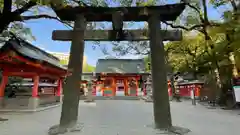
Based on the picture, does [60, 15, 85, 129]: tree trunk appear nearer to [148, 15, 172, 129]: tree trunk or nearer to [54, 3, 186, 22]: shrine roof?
[54, 3, 186, 22]: shrine roof

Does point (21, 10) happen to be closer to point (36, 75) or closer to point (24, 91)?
point (36, 75)

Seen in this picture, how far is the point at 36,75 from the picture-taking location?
13398mm

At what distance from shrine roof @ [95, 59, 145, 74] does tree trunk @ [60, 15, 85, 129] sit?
23.2 m

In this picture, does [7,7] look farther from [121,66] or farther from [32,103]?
[121,66]

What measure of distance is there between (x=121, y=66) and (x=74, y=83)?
26264 mm

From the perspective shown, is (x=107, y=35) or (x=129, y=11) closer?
(x=129, y=11)

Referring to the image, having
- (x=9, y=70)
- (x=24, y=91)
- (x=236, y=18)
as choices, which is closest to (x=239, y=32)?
(x=236, y=18)

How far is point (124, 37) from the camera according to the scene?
7434 mm

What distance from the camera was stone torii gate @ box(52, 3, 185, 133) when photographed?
659cm

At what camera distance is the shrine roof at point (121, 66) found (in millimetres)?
31281

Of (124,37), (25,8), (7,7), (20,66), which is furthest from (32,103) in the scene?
(124,37)

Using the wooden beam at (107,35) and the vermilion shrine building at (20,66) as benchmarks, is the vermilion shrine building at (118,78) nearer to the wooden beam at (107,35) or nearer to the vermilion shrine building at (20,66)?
the vermilion shrine building at (20,66)

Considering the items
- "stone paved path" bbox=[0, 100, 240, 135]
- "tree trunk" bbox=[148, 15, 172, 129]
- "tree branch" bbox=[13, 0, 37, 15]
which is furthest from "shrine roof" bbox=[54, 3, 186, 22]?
"stone paved path" bbox=[0, 100, 240, 135]

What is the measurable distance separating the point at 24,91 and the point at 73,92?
35.4ft
